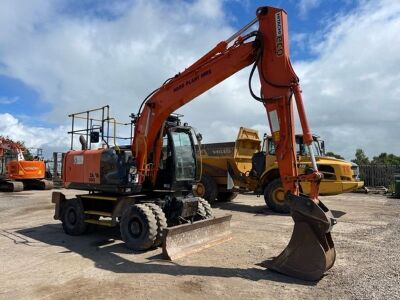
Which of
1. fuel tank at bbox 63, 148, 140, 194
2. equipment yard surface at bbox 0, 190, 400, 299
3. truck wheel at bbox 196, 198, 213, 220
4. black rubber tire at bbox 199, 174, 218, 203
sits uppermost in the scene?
fuel tank at bbox 63, 148, 140, 194

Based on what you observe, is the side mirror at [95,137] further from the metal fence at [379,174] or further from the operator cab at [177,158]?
the metal fence at [379,174]

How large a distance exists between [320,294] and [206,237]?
10.7 ft

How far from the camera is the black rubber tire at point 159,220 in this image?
26.0 feet

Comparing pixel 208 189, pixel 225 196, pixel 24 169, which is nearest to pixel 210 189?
pixel 208 189

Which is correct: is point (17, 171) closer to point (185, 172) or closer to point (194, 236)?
point (185, 172)

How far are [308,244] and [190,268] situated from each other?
75.4 inches

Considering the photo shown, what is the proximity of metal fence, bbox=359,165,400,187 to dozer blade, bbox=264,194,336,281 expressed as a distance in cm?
2069

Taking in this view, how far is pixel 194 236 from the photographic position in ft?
26.5

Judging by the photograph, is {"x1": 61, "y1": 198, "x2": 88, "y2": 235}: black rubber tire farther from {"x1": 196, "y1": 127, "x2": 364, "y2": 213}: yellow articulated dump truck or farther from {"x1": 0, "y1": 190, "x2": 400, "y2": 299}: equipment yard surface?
{"x1": 196, "y1": 127, "x2": 364, "y2": 213}: yellow articulated dump truck

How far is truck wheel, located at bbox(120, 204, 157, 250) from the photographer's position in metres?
7.81

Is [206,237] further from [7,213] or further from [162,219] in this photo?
[7,213]

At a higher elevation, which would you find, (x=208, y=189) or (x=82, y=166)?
(x=82, y=166)

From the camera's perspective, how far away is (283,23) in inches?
279

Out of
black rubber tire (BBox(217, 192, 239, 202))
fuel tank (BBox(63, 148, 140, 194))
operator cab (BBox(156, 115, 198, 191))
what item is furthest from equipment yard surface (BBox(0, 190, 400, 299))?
black rubber tire (BBox(217, 192, 239, 202))
